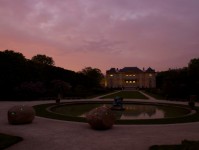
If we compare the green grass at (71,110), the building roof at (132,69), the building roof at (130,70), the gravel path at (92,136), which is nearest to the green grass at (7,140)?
the gravel path at (92,136)

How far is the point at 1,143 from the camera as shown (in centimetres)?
869

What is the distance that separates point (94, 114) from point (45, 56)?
74607 mm

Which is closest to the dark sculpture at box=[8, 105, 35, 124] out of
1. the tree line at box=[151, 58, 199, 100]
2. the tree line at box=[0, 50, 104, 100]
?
the tree line at box=[0, 50, 104, 100]

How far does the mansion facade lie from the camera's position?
4375 inches

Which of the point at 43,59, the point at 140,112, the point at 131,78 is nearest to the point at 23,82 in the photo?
the point at 140,112

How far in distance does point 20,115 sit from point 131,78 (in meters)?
101

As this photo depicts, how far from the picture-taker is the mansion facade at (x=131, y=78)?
4375 inches

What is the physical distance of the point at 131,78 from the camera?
11212 cm

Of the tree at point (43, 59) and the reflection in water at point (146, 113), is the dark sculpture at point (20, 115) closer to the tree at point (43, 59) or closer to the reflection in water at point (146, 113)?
the reflection in water at point (146, 113)

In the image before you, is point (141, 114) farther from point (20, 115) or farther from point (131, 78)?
point (131, 78)

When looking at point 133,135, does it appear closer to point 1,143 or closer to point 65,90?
point 1,143

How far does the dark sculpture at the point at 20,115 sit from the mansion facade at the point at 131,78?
97.5 metres

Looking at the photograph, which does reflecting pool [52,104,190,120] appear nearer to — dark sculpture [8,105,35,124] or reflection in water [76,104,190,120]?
reflection in water [76,104,190,120]

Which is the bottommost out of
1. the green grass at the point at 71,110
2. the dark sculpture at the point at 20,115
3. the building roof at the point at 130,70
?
the green grass at the point at 71,110
